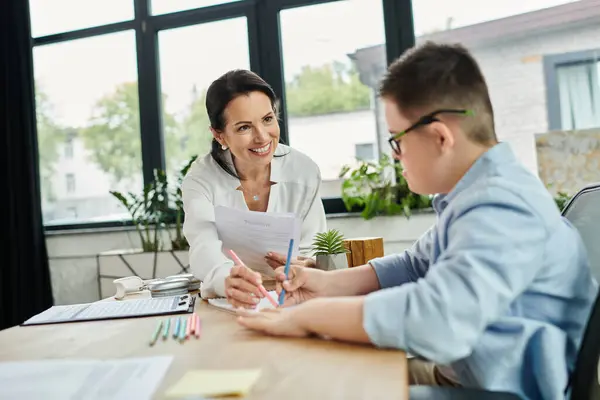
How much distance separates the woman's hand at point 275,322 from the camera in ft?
2.74

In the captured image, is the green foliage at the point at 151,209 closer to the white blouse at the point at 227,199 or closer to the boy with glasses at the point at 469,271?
the white blouse at the point at 227,199

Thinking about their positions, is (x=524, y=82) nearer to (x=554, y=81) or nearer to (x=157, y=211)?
(x=554, y=81)

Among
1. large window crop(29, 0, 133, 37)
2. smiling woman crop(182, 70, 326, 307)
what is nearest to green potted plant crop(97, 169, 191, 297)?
large window crop(29, 0, 133, 37)

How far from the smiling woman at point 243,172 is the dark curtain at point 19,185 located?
231cm

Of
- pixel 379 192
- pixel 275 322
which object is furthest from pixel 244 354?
pixel 379 192

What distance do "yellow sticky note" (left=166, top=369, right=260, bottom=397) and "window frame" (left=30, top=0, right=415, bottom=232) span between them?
264cm

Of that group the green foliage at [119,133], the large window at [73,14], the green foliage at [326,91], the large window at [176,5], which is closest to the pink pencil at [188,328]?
the green foliage at [326,91]

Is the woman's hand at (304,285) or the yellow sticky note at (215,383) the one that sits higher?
the woman's hand at (304,285)

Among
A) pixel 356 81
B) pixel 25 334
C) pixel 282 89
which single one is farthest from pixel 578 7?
pixel 25 334

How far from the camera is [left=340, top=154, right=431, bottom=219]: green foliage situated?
118 inches

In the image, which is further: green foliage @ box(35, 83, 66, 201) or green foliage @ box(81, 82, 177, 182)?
green foliage @ box(35, 83, 66, 201)

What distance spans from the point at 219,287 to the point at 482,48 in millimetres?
2468

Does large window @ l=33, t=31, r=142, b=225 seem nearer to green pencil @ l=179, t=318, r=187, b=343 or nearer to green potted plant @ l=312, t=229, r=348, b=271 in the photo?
green potted plant @ l=312, t=229, r=348, b=271

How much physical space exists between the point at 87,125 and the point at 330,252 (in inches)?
124
